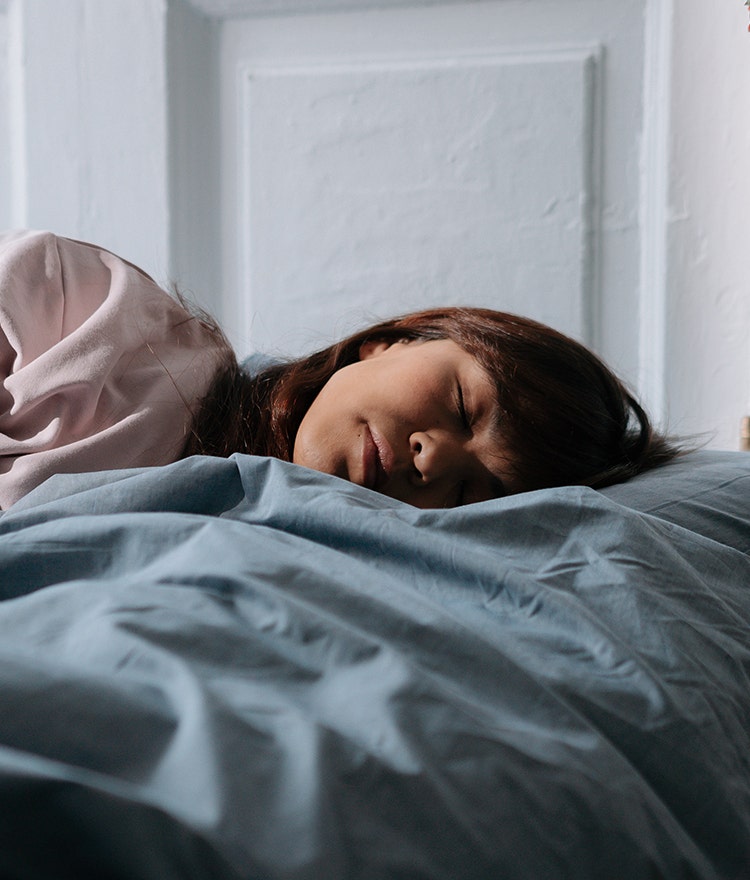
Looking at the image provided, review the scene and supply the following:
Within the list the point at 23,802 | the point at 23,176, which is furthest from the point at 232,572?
the point at 23,176

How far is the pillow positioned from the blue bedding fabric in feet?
0.25

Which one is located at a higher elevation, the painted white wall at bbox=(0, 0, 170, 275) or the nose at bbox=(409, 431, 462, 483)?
the painted white wall at bbox=(0, 0, 170, 275)

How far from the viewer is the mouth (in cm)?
80

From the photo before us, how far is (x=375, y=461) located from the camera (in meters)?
0.81

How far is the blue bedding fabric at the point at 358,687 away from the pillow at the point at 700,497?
0.08m

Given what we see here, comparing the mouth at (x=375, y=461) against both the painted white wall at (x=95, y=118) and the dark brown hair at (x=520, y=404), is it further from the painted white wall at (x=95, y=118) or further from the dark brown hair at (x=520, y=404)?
the painted white wall at (x=95, y=118)

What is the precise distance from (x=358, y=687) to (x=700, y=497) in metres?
0.44

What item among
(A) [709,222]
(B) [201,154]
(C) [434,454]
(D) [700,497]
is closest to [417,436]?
(C) [434,454]

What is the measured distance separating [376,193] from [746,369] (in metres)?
0.67

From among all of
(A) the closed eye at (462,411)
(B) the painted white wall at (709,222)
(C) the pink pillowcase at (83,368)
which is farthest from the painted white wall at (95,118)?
(A) the closed eye at (462,411)

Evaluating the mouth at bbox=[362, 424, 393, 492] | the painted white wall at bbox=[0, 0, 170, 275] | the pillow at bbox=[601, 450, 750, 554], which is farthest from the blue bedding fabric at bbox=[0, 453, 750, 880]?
the painted white wall at bbox=[0, 0, 170, 275]

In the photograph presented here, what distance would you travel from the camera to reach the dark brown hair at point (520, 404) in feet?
2.68

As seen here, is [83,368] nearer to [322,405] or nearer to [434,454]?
[322,405]

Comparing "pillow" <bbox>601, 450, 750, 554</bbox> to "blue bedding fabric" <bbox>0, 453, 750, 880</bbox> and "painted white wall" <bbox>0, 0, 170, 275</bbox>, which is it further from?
"painted white wall" <bbox>0, 0, 170, 275</bbox>
